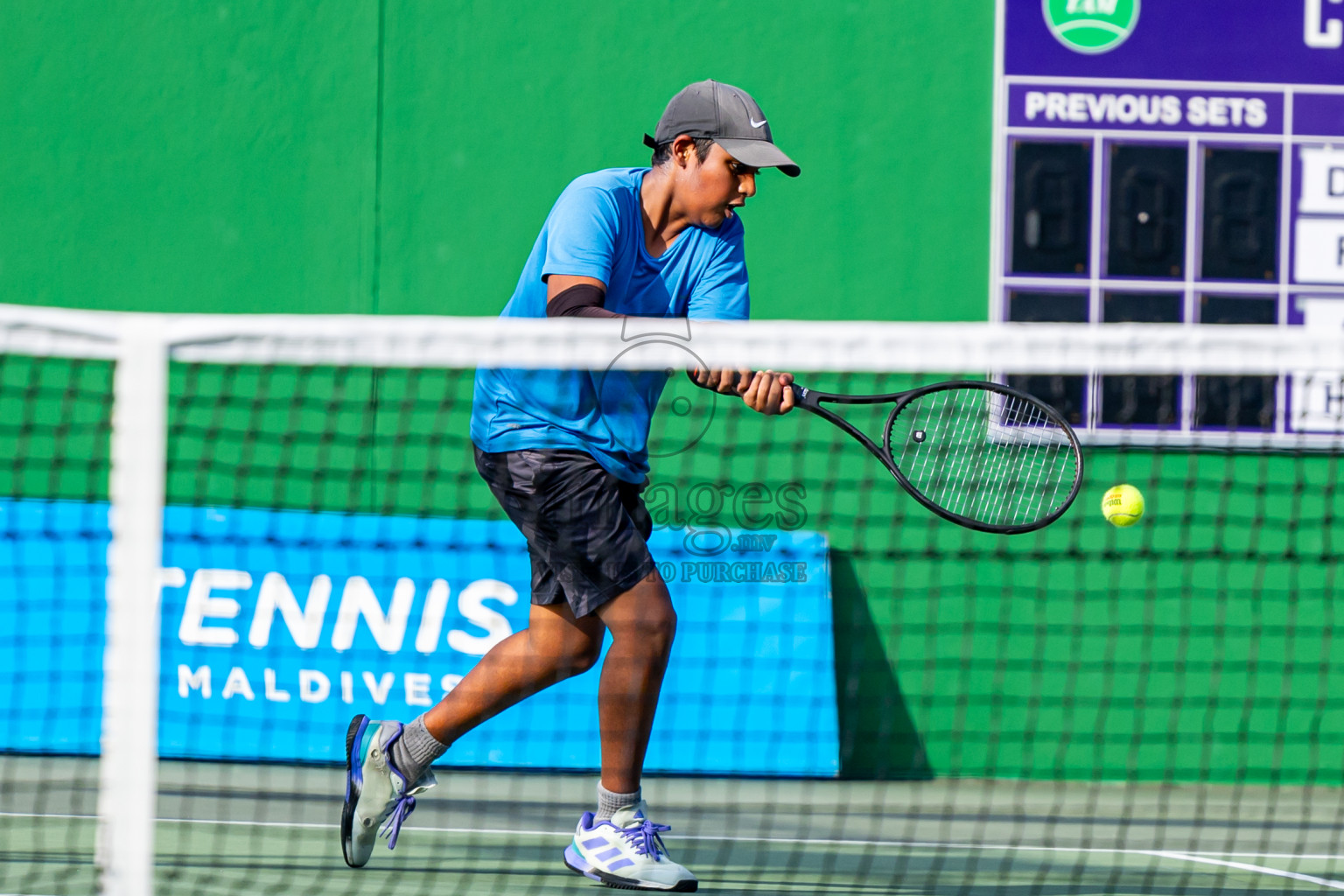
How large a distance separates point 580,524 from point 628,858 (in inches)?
29.5

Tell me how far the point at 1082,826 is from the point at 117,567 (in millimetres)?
3463

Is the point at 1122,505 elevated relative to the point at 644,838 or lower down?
elevated

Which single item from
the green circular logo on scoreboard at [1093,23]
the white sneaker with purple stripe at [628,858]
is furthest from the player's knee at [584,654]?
the green circular logo on scoreboard at [1093,23]

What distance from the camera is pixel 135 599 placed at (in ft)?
8.83

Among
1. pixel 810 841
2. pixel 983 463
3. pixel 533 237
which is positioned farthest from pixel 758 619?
pixel 533 237

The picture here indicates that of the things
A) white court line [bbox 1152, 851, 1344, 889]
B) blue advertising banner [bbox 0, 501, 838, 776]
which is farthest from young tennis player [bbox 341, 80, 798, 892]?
blue advertising banner [bbox 0, 501, 838, 776]

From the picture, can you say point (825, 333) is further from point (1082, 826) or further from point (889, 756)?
point (889, 756)

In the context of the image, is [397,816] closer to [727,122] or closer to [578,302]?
[578,302]

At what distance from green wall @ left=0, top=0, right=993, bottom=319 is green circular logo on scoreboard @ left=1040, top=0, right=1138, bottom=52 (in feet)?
0.99

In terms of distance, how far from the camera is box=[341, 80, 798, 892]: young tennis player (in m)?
3.07

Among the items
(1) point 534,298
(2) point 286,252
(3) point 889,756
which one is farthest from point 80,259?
(3) point 889,756

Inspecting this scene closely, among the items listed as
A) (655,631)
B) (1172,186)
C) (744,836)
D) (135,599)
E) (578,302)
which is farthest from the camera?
(1172,186)

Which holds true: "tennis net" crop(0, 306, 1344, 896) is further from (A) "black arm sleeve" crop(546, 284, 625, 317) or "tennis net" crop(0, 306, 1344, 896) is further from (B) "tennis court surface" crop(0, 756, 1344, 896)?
(A) "black arm sleeve" crop(546, 284, 625, 317)

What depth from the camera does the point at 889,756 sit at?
5.82m
